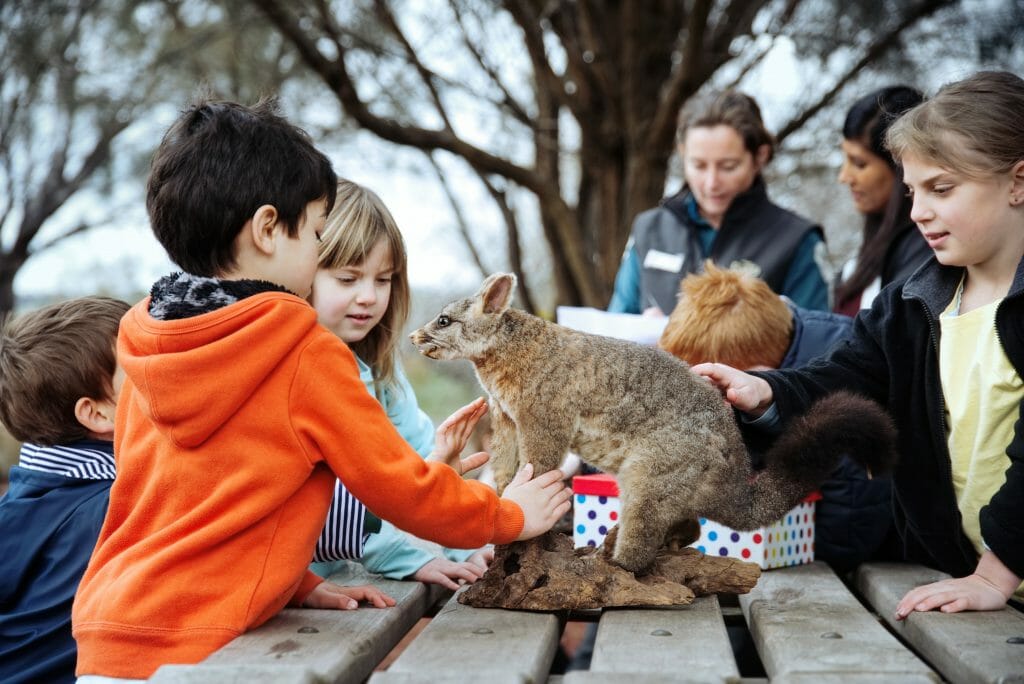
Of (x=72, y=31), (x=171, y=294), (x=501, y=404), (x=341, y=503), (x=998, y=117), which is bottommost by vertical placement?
(x=341, y=503)

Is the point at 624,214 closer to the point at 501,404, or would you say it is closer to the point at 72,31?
the point at 501,404

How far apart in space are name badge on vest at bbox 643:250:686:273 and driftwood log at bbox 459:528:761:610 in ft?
7.11

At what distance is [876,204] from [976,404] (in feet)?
6.56

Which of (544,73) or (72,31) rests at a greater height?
(72,31)

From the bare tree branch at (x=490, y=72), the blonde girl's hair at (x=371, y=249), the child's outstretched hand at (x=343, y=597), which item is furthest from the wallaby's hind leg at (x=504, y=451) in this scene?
the bare tree branch at (x=490, y=72)

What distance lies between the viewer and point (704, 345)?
124 inches

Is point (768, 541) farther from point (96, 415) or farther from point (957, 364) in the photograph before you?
point (96, 415)

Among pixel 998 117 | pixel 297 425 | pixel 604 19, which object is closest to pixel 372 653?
pixel 297 425

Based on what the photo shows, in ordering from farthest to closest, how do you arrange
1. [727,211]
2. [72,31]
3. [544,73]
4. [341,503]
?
[72,31]
[544,73]
[727,211]
[341,503]

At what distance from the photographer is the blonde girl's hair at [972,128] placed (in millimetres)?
2529

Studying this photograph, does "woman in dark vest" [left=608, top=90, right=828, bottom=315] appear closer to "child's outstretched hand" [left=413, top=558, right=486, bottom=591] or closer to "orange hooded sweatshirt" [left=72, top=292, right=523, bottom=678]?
"child's outstretched hand" [left=413, top=558, right=486, bottom=591]

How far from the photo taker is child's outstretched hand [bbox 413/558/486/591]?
2932mm

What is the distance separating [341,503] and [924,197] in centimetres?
173

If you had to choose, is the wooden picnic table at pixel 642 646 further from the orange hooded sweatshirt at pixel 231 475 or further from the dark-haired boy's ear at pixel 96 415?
the dark-haired boy's ear at pixel 96 415
